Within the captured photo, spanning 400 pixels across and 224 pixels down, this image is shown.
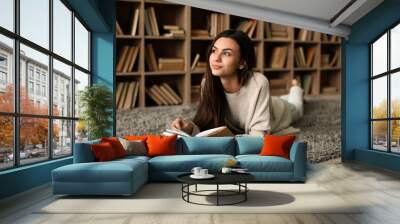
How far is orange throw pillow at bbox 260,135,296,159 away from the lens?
18.0ft

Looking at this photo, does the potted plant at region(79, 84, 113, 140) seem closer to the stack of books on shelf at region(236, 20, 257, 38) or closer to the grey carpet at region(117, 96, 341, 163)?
the grey carpet at region(117, 96, 341, 163)

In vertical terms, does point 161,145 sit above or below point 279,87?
below

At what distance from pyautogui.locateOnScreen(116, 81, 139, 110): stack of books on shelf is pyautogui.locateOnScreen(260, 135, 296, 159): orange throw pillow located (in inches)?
121

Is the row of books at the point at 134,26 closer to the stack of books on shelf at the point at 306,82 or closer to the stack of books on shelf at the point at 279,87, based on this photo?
the stack of books on shelf at the point at 279,87

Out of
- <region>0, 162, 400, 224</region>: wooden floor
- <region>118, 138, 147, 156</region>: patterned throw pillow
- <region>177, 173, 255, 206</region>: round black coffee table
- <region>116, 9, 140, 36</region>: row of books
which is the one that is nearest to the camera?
<region>0, 162, 400, 224</region>: wooden floor

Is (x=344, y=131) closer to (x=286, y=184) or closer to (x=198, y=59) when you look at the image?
(x=198, y=59)

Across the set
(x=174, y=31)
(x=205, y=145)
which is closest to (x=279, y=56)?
(x=174, y=31)

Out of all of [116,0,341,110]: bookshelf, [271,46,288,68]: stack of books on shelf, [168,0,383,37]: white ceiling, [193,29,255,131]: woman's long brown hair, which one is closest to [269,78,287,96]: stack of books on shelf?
[116,0,341,110]: bookshelf

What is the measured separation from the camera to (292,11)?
7281 mm

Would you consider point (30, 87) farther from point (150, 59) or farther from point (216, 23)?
point (216, 23)

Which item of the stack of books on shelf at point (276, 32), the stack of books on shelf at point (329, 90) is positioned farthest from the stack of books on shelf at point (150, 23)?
the stack of books on shelf at point (329, 90)

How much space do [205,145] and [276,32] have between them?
11.5ft

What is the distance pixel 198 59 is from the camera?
7.99 m

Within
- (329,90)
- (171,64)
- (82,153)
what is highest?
(171,64)
